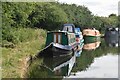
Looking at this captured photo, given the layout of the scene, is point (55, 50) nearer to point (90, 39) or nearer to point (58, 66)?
point (58, 66)

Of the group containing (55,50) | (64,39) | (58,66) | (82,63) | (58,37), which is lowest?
(82,63)

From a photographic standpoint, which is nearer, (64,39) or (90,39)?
(64,39)

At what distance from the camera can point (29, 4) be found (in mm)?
26938

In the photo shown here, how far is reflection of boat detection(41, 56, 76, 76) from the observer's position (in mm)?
15042

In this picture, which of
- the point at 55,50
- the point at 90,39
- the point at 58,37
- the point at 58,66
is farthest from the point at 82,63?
the point at 90,39

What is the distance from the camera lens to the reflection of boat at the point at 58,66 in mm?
15042

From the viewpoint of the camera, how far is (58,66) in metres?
17.3

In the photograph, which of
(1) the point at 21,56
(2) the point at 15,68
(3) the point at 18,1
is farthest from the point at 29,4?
(2) the point at 15,68

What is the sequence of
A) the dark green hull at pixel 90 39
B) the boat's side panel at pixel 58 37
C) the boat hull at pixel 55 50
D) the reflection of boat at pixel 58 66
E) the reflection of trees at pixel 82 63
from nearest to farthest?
the reflection of boat at pixel 58 66
the reflection of trees at pixel 82 63
the boat hull at pixel 55 50
the boat's side panel at pixel 58 37
the dark green hull at pixel 90 39

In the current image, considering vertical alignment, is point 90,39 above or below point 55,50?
below

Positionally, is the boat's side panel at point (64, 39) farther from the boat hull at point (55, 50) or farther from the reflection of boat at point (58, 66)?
the reflection of boat at point (58, 66)

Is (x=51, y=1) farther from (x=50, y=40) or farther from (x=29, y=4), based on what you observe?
(x=50, y=40)

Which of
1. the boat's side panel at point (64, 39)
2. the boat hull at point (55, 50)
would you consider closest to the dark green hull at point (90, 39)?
the boat's side panel at point (64, 39)

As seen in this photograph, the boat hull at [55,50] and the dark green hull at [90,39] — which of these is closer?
the boat hull at [55,50]
